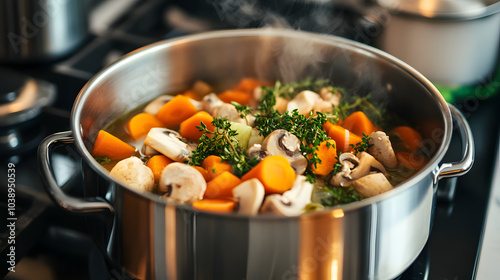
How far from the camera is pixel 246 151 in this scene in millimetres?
1215

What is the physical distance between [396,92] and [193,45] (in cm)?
52

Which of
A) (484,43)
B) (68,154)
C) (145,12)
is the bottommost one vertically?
(68,154)

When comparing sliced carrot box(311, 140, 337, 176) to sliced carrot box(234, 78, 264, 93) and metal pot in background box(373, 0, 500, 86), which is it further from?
metal pot in background box(373, 0, 500, 86)

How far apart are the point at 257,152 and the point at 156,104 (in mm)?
383

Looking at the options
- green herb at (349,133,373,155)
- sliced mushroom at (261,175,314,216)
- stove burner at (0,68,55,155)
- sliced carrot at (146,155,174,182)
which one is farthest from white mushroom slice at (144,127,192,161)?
stove burner at (0,68,55,155)

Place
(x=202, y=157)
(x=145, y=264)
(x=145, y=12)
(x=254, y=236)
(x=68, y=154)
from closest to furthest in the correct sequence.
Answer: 1. (x=254, y=236)
2. (x=145, y=264)
3. (x=202, y=157)
4. (x=68, y=154)
5. (x=145, y=12)

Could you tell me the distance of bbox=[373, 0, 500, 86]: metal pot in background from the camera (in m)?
1.54

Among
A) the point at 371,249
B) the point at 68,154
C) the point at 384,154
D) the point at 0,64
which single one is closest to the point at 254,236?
the point at 371,249

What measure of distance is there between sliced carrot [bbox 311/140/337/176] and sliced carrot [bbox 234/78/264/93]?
413 mm

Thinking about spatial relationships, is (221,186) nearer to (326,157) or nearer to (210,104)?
(326,157)

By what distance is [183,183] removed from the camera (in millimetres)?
1039

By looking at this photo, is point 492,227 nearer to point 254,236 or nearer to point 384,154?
point 384,154

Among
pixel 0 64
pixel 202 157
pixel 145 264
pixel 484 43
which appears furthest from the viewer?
pixel 0 64

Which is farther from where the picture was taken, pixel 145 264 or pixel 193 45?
pixel 193 45
